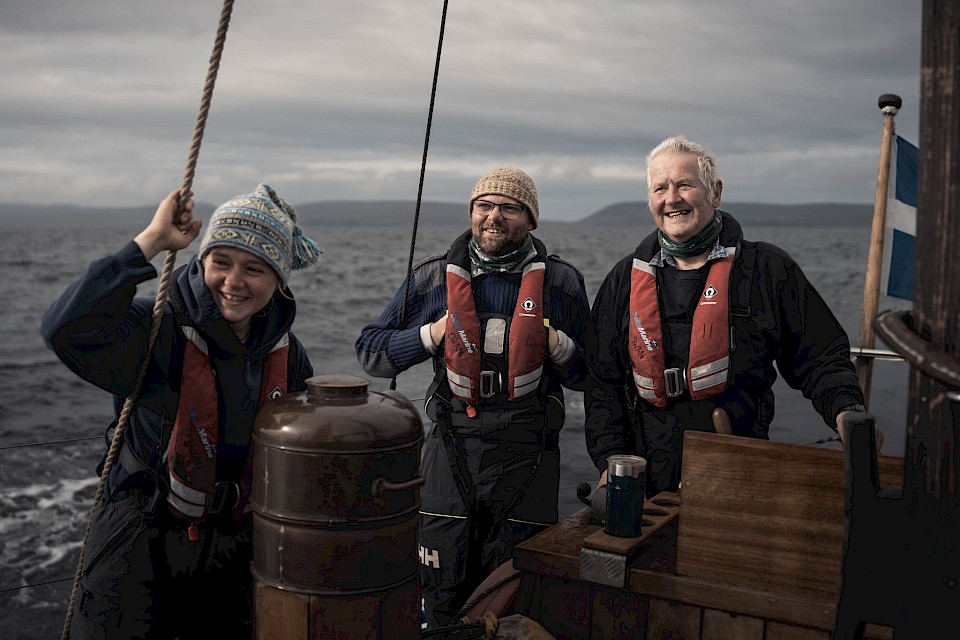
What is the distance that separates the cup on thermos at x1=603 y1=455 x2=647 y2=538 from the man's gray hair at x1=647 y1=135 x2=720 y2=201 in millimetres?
1150

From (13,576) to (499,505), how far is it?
7112 millimetres

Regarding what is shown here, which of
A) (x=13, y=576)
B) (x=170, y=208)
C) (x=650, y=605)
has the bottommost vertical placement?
(x=13, y=576)

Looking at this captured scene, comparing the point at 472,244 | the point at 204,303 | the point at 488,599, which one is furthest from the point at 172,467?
the point at 472,244

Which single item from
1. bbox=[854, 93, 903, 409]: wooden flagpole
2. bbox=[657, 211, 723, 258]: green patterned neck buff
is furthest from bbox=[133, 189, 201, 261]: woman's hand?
bbox=[854, 93, 903, 409]: wooden flagpole

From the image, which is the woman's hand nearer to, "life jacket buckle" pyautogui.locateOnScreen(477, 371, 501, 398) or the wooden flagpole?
"life jacket buckle" pyautogui.locateOnScreen(477, 371, 501, 398)

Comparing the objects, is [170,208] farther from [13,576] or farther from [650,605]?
[13,576]

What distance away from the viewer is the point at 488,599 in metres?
2.62

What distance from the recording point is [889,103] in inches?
203

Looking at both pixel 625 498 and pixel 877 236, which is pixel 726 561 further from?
pixel 877 236

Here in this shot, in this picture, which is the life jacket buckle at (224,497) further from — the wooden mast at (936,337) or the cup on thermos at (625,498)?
the wooden mast at (936,337)

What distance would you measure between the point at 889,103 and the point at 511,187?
2908 mm

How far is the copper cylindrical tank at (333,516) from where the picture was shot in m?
2.00

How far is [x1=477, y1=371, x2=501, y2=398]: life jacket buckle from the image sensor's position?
3.36 metres

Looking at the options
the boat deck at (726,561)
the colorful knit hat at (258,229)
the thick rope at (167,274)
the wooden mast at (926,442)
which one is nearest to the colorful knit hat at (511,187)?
the colorful knit hat at (258,229)
